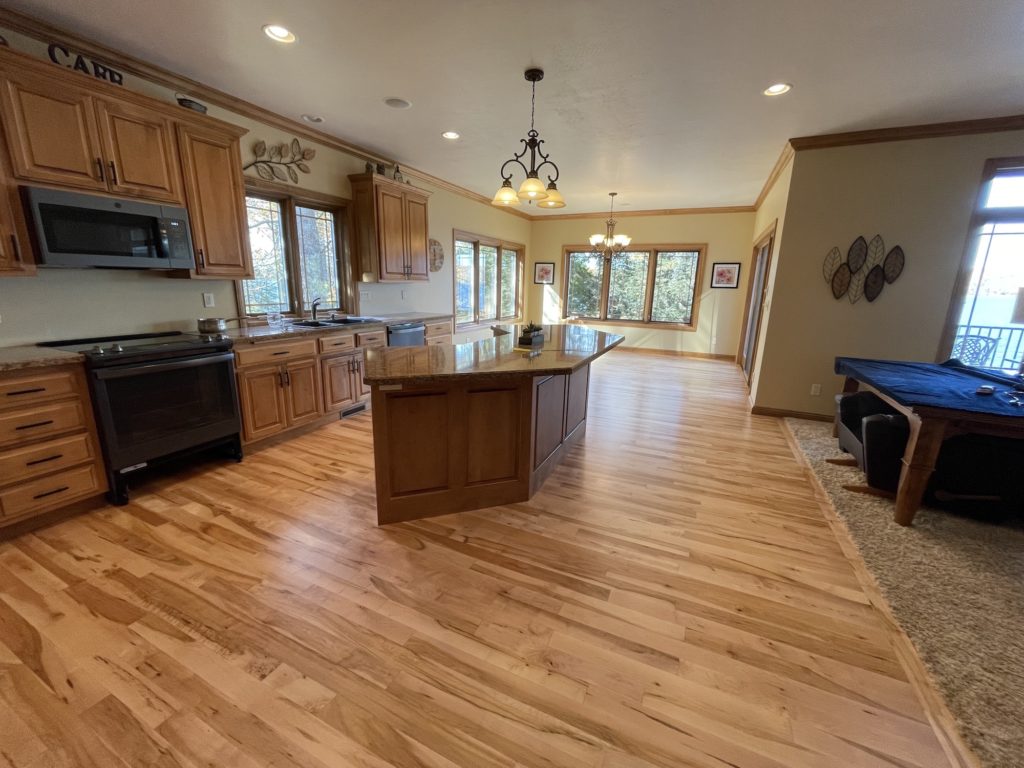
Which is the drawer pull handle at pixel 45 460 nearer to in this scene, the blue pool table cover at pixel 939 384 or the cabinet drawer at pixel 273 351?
the cabinet drawer at pixel 273 351

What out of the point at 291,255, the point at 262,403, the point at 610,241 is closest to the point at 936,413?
the point at 262,403

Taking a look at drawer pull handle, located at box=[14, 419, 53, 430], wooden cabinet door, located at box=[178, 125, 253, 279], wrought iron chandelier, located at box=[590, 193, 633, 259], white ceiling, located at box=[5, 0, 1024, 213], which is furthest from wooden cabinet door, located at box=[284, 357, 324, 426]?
wrought iron chandelier, located at box=[590, 193, 633, 259]

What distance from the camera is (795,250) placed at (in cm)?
405

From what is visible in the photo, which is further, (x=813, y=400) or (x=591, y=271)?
(x=591, y=271)

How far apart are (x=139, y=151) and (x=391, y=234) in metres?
2.24

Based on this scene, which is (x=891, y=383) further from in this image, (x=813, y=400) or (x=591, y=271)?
(x=591, y=271)

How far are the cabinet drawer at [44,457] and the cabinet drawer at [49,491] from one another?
5cm

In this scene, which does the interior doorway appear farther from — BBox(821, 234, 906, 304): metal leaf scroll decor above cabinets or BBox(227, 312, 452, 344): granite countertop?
BBox(227, 312, 452, 344): granite countertop

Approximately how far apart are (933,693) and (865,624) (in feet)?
0.99

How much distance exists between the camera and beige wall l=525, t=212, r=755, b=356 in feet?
23.9

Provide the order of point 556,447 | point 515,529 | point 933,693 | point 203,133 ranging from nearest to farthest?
point 933,693 < point 515,529 < point 203,133 < point 556,447

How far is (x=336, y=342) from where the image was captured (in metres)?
3.83

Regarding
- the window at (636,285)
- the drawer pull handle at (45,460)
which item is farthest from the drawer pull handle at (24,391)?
the window at (636,285)

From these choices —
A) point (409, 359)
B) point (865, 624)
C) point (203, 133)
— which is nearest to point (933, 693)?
point (865, 624)
